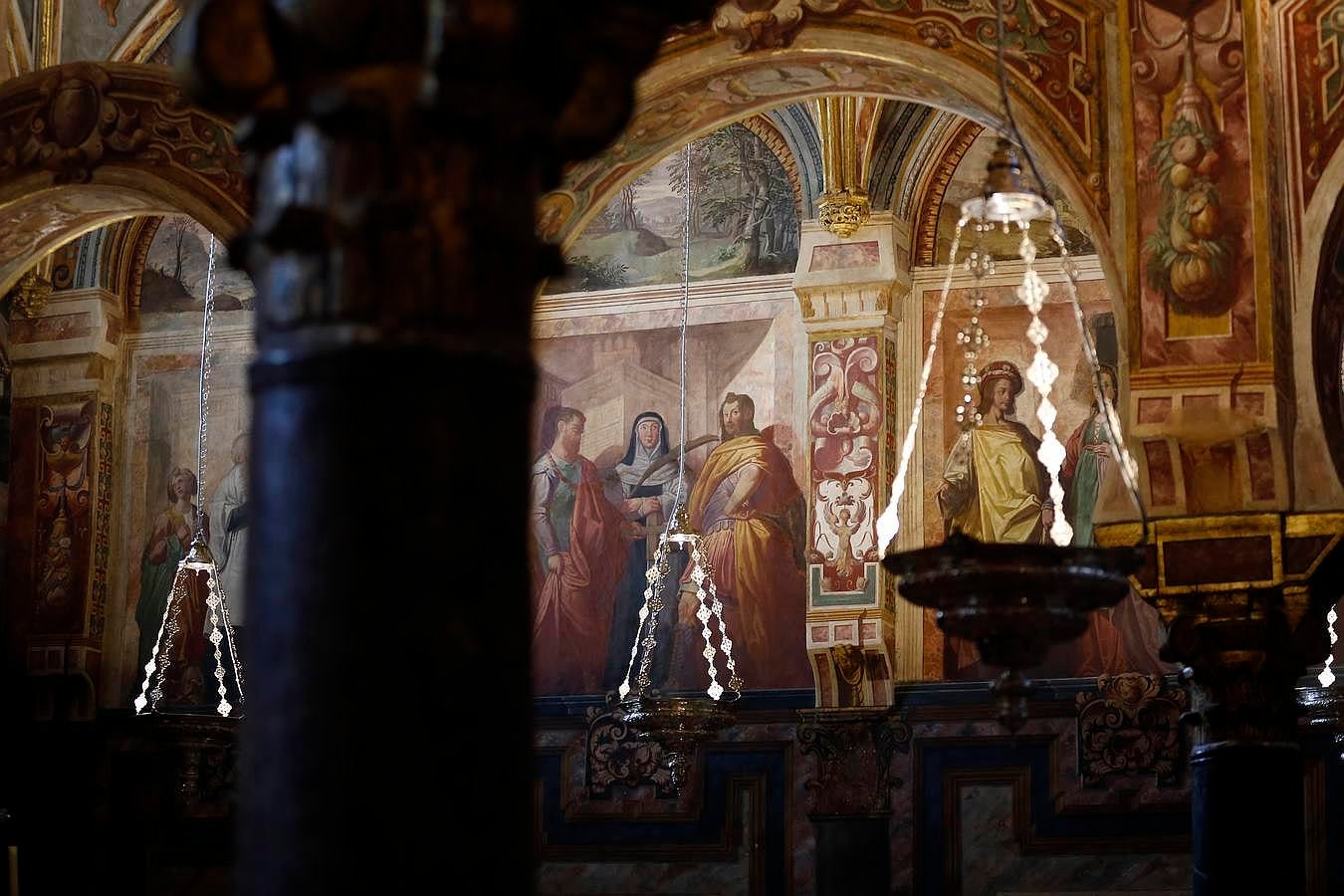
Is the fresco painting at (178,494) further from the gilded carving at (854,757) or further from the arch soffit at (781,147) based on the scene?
the gilded carving at (854,757)

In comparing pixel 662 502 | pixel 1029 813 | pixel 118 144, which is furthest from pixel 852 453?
pixel 118 144

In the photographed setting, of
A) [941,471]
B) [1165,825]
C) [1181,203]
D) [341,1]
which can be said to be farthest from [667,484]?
[341,1]

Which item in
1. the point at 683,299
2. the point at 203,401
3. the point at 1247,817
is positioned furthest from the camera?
the point at 203,401

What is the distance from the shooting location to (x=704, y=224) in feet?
48.8

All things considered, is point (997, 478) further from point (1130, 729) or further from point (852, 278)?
point (1130, 729)

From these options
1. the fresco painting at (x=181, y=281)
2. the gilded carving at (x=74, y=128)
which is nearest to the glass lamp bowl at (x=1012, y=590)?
the gilded carving at (x=74, y=128)

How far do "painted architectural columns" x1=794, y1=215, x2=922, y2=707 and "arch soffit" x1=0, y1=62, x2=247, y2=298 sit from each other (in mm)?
4888

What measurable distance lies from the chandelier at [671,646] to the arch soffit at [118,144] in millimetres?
3919

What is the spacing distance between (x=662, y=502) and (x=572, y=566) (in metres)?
0.82

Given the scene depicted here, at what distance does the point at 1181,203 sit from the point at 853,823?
590 cm

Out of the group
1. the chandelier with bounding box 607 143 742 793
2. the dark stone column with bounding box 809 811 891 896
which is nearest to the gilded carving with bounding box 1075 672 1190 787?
the dark stone column with bounding box 809 811 891 896

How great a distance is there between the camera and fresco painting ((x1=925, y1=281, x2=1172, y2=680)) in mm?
13250

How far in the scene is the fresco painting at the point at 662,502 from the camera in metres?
14.2

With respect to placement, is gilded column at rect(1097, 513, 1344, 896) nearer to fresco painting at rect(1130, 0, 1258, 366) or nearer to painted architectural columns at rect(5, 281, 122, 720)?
fresco painting at rect(1130, 0, 1258, 366)
